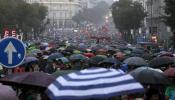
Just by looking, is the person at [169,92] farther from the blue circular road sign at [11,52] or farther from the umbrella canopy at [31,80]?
the blue circular road sign at [11,52]

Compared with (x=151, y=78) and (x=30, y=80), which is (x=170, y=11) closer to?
(x=151, y=78)

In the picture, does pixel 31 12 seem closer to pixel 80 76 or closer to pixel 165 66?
pixel 165 66

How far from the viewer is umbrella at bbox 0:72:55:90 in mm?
10166

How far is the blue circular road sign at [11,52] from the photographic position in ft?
32.0

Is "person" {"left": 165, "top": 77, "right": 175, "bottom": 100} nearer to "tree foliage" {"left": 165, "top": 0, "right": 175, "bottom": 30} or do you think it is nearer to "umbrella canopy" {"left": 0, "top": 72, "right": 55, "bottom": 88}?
"umbrella canopy" {"left": 0, "top": 72, "right": 55, "bottom": 88}

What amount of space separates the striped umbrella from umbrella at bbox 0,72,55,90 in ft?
12.3

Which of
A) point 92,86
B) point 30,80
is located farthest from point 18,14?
point 92,86

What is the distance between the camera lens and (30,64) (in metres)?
19.2

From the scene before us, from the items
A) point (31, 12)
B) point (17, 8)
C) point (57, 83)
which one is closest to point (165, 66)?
point (57, 83)

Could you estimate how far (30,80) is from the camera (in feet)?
33.8

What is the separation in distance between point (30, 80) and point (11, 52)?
720 millimetres

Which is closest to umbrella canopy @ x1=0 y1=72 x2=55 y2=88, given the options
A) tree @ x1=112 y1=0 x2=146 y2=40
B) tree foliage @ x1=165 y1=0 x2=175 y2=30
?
tree foliage @ x1=165 y1=0 x2=175 y2=30

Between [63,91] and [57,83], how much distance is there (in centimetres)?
20

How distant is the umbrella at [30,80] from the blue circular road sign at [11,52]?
1.72 ft
